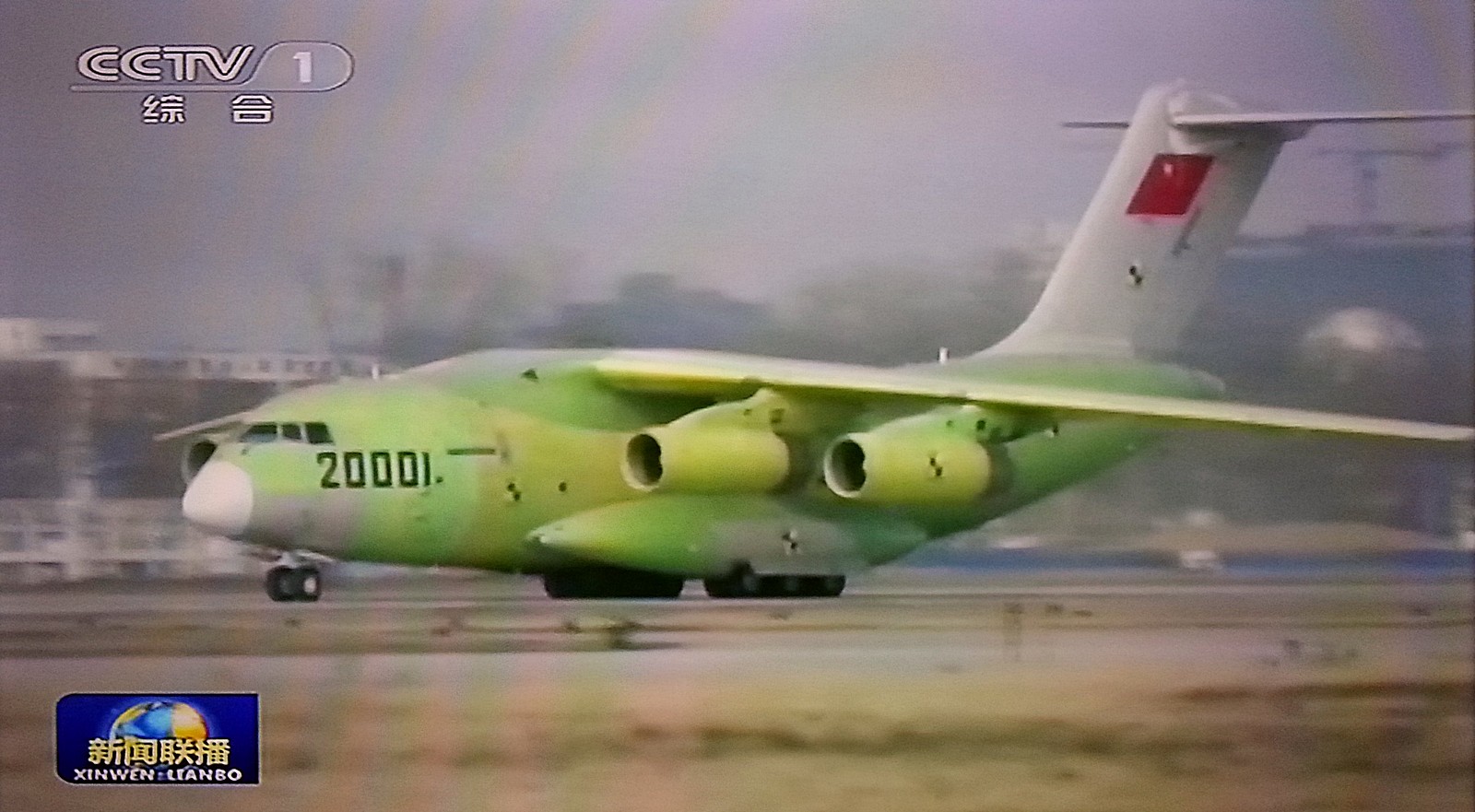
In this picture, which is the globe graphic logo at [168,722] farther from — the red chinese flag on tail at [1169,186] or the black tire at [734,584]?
the red chinese flag on tail at [1169,186]

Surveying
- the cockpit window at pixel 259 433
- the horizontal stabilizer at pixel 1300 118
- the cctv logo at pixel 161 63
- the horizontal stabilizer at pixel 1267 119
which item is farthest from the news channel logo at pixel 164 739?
the horizontal stabilizer at pixel 1300 118

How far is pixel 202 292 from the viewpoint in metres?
4.11

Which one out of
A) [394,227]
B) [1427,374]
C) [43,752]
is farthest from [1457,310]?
[43,752]

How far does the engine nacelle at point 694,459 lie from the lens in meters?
4.52

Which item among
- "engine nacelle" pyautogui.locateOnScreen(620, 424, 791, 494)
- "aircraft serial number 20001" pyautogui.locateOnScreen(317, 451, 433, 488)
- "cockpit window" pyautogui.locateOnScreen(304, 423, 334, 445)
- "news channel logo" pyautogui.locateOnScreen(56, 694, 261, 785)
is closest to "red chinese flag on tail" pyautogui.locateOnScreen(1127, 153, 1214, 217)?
"engine nacelle" pyautogui.locateOnScreen(620, 424, 791, 494)

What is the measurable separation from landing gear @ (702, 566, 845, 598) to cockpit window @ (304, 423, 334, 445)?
0.72 m

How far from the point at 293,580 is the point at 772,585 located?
0.84 meters

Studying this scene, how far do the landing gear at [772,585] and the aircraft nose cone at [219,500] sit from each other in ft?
2.73

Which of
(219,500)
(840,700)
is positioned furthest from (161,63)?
(840,700)

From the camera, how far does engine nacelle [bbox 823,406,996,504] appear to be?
4.50 m

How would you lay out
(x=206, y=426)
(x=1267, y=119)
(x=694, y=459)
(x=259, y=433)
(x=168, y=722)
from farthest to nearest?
(x=694, y=459)
(x=259, y=433)
(x=206, y=426)
(x=1267, y=119)
(x=168, y=722)

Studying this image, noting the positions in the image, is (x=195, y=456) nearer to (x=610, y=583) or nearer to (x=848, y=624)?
(x=610, y=583)

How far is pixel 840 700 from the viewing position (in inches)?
155

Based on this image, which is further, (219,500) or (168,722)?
(219,500)
